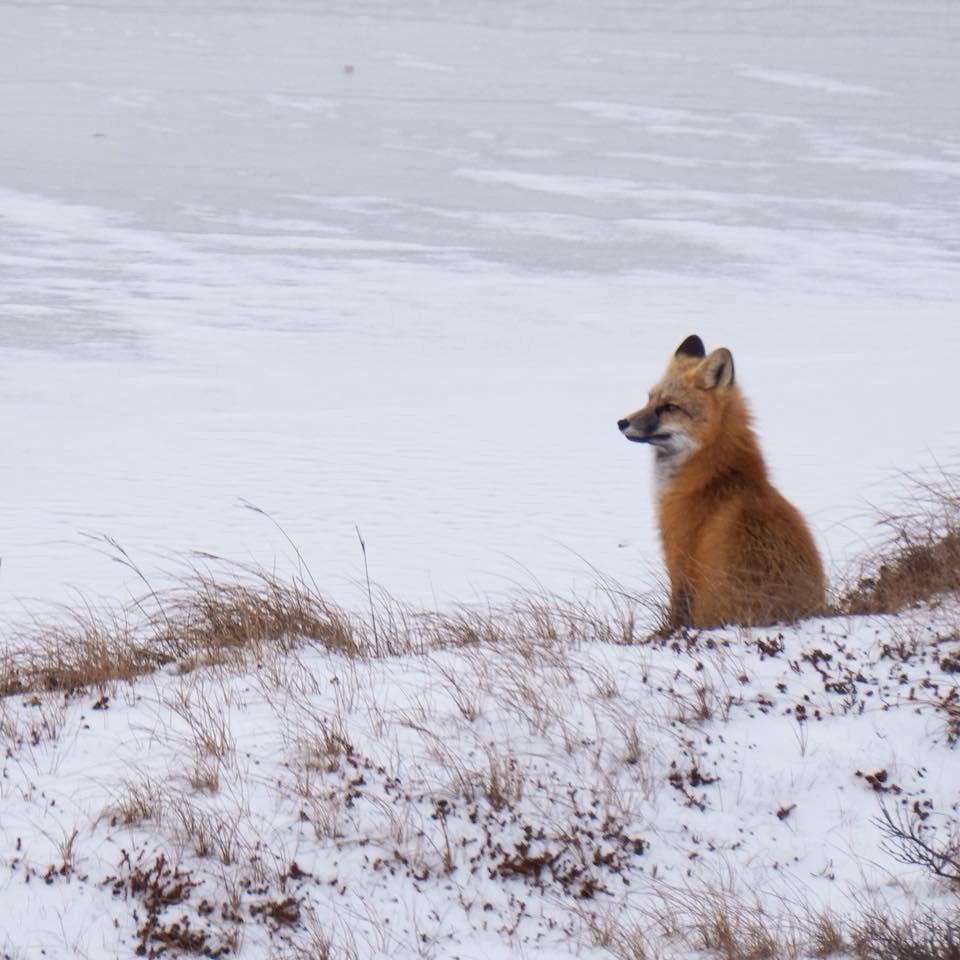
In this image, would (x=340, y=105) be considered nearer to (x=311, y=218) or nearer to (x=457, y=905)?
(x=311, y=218)

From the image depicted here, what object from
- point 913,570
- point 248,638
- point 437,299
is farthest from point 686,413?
point 437,299

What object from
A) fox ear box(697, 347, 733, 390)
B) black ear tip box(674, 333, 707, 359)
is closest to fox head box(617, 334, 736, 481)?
fox ear box(697, 347, 733, 390)

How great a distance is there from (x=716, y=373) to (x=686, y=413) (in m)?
0.21

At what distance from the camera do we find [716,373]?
5695 millimetres

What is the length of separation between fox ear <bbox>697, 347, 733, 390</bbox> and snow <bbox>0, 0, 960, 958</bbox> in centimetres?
118

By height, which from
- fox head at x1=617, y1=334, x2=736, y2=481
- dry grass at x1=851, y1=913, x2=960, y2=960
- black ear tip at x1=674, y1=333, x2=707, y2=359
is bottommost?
dry grass at x1=851, y1=913, x2=960, y2=960

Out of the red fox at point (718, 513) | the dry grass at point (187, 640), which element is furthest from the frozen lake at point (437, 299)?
the red fox at point (718, 513)

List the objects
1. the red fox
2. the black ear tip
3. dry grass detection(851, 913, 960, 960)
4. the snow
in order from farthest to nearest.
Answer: the black ear tip → the red fox → the snow → dry grass detection(851, 913, 960, 960)

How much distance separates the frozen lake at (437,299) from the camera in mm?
9367

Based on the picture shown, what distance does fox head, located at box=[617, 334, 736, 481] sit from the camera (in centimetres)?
562

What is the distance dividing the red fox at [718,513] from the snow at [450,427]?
263 millimetres

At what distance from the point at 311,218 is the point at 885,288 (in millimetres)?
7526

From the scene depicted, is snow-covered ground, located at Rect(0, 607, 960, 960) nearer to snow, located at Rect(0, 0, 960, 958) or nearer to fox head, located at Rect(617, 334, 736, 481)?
snow, located at Rect(0, 0, 960, 958)

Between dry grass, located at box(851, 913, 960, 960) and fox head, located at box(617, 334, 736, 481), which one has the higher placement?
fox head, located at box(617, 334, 736, 481)
